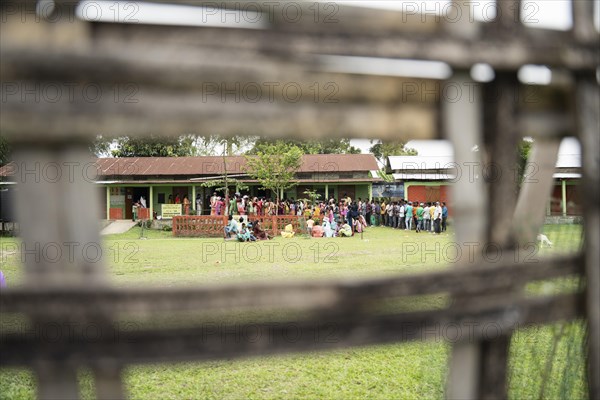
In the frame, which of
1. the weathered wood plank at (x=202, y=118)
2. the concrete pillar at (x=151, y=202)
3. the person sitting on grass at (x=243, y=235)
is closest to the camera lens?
the weathered wood plank at (x=202, y=118)

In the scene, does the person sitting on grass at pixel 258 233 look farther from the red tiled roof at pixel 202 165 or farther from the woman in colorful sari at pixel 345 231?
the red tiled roof at pixel 202 165

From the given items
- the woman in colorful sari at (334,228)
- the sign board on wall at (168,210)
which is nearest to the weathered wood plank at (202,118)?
the woman in colorful sari at (334,228)

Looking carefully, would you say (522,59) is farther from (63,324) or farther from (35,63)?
(63,324)

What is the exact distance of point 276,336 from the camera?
1143 millimetres

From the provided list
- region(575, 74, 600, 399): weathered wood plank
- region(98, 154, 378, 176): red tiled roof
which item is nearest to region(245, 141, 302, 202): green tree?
region(98, 154, 378, 176): red tiled roof

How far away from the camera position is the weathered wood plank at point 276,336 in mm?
1047

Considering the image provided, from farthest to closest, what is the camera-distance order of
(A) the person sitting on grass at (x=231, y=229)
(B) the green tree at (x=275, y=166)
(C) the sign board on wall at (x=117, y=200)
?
(C) the sign board on wall at (x=117, y=200), (B) the green tree at (x=275, y=166), (A) the person sitting on grass at (x=231, y=229)

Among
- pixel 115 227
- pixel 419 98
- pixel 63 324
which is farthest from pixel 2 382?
pixel 115 227

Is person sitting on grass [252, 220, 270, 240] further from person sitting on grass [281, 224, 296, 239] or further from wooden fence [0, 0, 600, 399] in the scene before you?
wooden fence [0, 0, 600, 399]

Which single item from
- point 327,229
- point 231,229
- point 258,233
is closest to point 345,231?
point 327,229

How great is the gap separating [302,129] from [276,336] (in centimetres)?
48

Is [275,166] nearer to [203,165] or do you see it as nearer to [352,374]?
[203,165]

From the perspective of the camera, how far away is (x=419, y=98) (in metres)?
1.31

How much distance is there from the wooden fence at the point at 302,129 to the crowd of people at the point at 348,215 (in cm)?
1422
